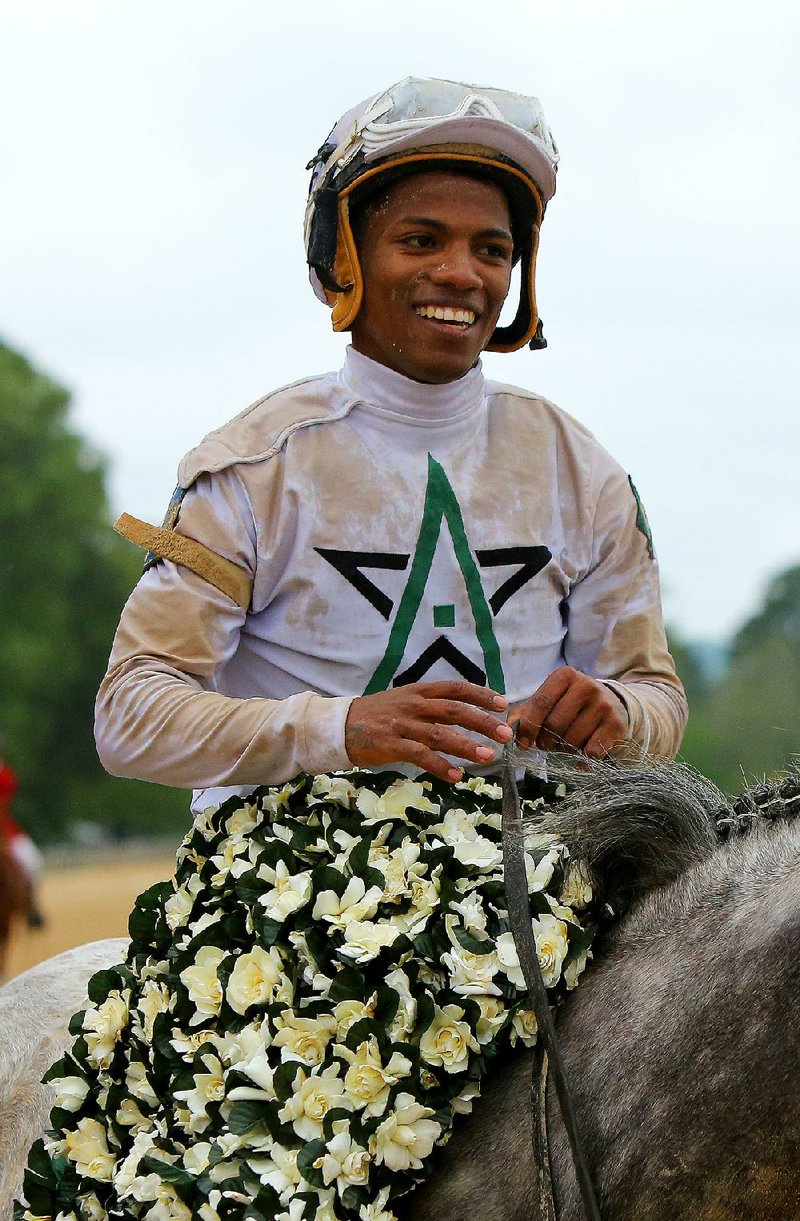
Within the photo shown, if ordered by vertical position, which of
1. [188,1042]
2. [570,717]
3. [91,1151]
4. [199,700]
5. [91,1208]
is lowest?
[91,1208]

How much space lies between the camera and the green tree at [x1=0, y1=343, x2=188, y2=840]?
155 ft

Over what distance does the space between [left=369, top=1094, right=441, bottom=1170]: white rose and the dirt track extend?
42.1 feet

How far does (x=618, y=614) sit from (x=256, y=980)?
1224 millimetres

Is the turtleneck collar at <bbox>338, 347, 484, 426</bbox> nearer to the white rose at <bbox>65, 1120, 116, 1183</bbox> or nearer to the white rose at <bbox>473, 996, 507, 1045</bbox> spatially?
the white rose at <bbox>473, 996, 507, 1045</bbox>

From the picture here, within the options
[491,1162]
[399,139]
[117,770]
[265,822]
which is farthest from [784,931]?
[399,139]

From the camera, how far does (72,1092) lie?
332 cm

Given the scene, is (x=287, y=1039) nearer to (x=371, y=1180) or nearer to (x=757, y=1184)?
(x=371, y=1180)

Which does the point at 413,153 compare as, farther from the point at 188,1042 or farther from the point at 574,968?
the point at 188,1042

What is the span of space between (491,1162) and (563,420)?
1716 millimetres

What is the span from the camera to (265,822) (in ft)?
10.8

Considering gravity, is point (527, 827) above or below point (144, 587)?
below

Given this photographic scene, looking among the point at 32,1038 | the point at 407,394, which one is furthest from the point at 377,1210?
the point at 407,394

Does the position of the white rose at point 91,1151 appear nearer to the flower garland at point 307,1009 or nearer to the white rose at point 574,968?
the flower garland at point 307,1009

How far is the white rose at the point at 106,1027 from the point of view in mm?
3293
